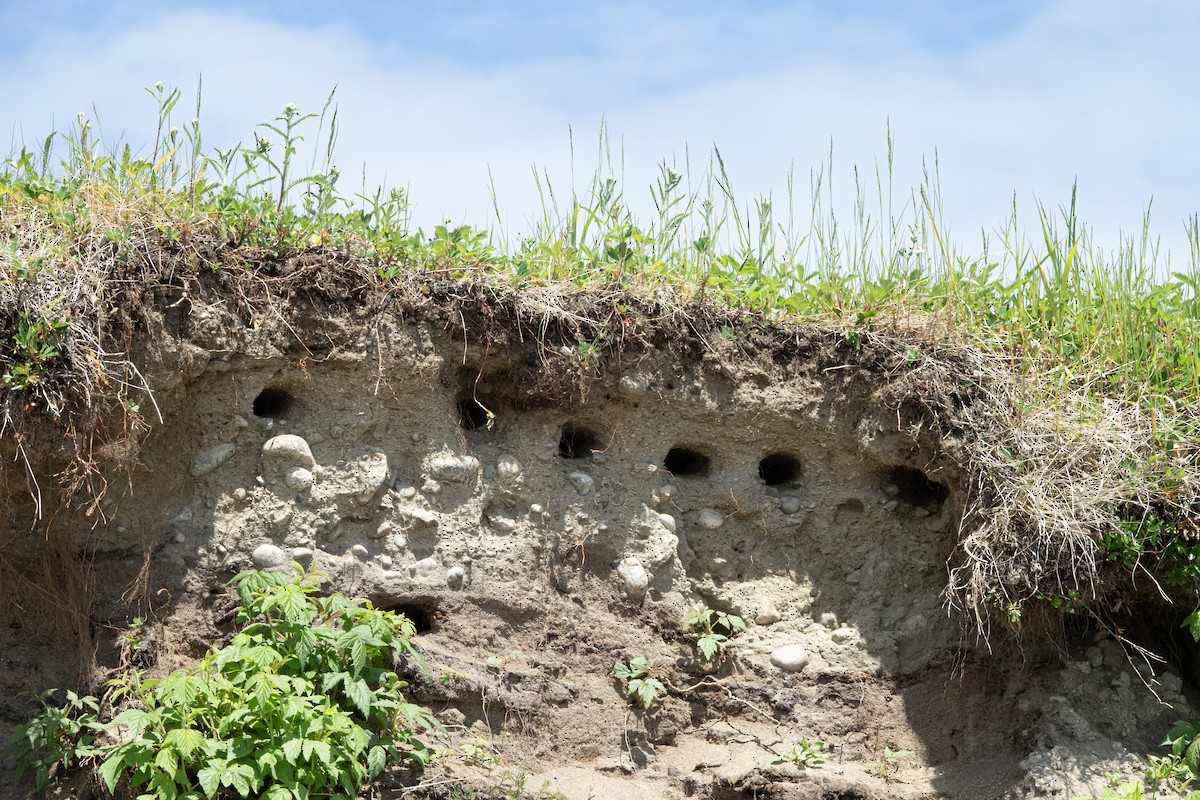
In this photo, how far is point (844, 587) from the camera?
5.06 metres

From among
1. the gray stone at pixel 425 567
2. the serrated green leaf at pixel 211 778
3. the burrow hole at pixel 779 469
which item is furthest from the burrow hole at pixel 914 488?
the serrated green leaf at pixel 211 778

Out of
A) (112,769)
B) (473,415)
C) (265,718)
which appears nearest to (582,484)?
(473,415)

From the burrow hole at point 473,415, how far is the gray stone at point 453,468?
17 centimetres

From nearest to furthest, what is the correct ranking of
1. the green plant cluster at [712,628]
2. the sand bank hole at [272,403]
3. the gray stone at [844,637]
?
the sand bank hole at [272,403] → the green plant cluster at [712,628] → the gray stone at [844,637]

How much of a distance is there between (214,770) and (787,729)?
7.68 feet

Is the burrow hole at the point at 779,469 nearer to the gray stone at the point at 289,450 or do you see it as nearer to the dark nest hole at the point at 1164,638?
the dark nest hole at the point at 1164,638

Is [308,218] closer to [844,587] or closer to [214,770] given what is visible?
[214,770]

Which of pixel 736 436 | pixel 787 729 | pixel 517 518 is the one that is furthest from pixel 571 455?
pixel 787 729

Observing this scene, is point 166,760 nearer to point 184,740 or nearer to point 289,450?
point 184,740

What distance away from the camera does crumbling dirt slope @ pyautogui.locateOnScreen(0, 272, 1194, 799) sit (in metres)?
4.20

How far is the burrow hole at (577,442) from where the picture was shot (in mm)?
4992

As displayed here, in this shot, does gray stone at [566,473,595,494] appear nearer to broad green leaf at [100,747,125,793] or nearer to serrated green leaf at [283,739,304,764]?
serrated green leaf at [283,739,304,764]

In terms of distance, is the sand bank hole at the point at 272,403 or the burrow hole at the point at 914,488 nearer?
the sand bank hole at the point at 272,403

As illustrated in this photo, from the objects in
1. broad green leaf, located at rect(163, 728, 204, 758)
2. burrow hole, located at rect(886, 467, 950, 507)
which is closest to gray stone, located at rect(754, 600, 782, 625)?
burrow hole, located at rect(886, 467, 950, 507)
